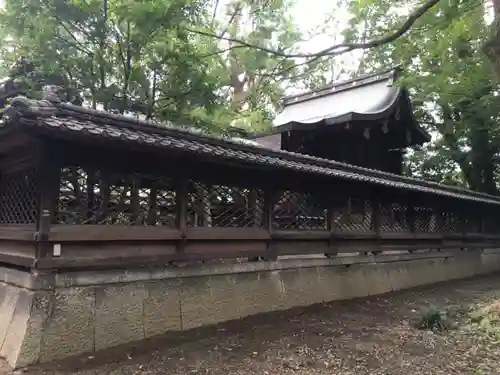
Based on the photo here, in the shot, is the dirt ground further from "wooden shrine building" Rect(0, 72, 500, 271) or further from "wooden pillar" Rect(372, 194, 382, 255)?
"wooden pillar" Rect(372, 194, 382, 255)

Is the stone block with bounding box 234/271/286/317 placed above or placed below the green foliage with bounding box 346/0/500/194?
below

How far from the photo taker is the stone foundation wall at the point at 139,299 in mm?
5512

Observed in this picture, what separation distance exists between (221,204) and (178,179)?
1151 mm

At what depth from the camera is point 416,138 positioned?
15758 mm

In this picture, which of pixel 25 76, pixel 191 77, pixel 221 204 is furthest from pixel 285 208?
pixel 25 76

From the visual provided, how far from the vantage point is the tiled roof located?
474cm

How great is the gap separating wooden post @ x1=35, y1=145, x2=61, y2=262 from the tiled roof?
78 cm

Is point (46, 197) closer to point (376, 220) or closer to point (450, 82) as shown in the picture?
point (376, 220)

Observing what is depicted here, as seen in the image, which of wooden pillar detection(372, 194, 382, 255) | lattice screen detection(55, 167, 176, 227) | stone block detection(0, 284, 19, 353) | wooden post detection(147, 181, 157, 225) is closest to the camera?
stone block detection(0, 284, 19, 353)

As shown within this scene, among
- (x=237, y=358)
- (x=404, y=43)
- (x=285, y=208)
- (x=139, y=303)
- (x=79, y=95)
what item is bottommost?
(x=237, y=358)

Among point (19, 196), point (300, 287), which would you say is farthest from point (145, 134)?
point (300, 287)

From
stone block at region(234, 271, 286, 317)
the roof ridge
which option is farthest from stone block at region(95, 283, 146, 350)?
the roof ridge

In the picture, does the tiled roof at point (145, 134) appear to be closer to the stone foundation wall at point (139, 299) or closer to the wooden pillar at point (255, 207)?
the wooden pillar at point (255, 207)

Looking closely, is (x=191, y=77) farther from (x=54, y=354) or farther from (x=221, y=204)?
(x=54, y=354)
